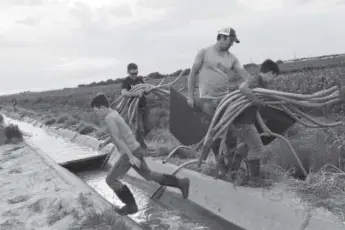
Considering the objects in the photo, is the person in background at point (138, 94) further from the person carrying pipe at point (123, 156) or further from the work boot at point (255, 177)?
the work boot at point (255, 177)

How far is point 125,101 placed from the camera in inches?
306

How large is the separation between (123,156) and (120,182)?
0.40 meters

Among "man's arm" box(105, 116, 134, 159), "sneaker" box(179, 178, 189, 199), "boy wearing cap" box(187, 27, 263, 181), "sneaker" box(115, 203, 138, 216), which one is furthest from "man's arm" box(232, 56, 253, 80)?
"sneaker" box(115, 203, 138, 216)

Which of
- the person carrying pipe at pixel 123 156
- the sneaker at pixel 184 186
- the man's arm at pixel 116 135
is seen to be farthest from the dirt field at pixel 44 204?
the sneaker at pixel 184 186

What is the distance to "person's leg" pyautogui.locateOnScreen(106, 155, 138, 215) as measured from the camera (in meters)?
4.79

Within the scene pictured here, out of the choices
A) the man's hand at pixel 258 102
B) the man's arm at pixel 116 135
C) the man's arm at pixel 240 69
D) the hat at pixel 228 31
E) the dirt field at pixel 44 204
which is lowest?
the dirt field at pixel 44 204

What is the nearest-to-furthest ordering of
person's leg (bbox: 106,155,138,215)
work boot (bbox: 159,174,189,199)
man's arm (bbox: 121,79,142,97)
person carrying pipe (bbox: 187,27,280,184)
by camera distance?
person's leg (bbox: 106,155,138,215)
person carrying pipe (bbox: 187,27,280,184)
work boot (bbox: 159,174,189,199)
man's arm (bbox: 121,79,142,97)

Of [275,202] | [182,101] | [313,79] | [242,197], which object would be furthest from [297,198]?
[313,79]

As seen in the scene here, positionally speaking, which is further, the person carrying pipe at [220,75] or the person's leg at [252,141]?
the person carrying pipe at [220,75]

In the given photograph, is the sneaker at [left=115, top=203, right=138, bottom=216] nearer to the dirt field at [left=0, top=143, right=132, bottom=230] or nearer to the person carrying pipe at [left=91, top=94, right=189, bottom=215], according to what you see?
the person carrying pipe at [left=91, top=94, right=189, bottom=215]

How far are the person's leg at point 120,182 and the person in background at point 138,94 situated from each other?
2.59m

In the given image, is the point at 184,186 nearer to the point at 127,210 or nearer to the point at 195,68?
the point at 127,210

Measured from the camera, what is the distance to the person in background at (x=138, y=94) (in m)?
7.20

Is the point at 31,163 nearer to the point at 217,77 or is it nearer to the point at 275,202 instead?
the point at 217,77
